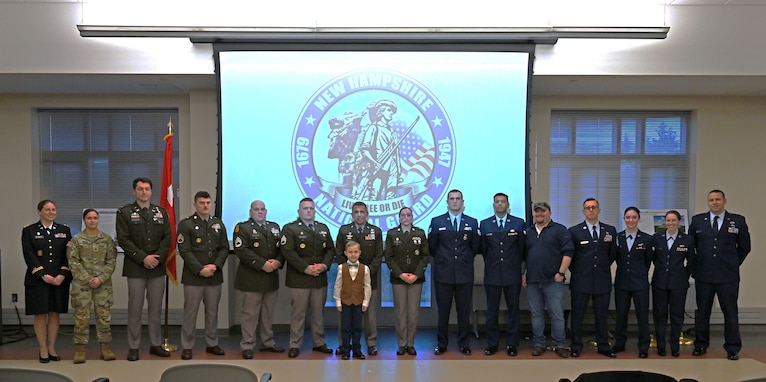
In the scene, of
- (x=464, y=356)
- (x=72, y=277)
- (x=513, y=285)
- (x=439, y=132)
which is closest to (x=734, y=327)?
(x=513, y=285)

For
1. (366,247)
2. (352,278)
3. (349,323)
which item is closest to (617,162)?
(366,247)

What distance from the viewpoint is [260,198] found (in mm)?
6445

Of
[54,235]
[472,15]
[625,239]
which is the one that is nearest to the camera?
[54,235]

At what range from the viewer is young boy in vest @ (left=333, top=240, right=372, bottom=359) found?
554cm

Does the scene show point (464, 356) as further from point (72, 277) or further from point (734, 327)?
point (72, 277)

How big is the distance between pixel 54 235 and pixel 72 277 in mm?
402

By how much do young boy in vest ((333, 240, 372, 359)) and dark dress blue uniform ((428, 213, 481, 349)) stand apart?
2.33 ft

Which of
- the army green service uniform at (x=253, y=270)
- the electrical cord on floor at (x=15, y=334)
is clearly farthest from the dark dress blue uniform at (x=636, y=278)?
the electrical cord on floor at (x=15, y=334)

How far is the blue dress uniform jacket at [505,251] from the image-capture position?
580 centimetres

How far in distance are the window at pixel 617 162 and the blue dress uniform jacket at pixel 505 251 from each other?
1981 millimetres

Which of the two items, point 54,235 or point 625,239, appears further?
point 625,239

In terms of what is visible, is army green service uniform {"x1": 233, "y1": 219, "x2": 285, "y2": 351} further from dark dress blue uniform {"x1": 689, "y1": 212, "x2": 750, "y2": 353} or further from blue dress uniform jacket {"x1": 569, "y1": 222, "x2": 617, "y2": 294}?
dark dress blue uniform {"x1": 689, "y1": 212, "x2": 750, "y2": 353}

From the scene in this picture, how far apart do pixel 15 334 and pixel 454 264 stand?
496cm

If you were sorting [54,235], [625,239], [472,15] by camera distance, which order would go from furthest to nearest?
[472,15], [625,239], [54,235]
